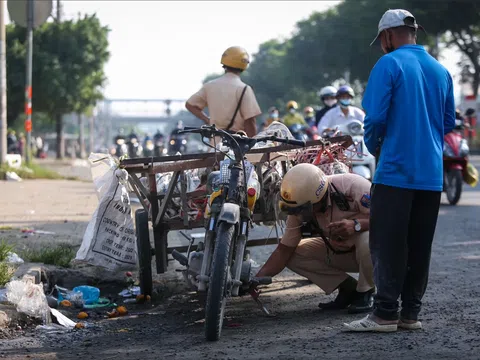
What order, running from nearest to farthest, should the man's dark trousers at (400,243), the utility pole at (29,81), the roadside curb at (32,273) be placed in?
the man's dark trousers at (400,243)
the roadside curb at (32,273)
the utility pole at (29,81)

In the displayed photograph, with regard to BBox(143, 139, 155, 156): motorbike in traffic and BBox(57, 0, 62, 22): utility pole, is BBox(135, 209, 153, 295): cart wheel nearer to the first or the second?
BBox(143, 139, 155, 156): motorbike in traffic

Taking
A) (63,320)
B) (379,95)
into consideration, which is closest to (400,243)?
(379,95)

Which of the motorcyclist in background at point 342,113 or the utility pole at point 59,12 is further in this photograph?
the utility pole at point 59,12

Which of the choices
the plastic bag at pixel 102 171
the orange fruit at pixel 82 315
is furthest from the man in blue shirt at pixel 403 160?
the plastic bag at pixel 102 171

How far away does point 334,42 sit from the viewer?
73.8m

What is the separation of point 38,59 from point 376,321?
3573 cm

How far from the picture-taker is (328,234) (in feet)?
19.6

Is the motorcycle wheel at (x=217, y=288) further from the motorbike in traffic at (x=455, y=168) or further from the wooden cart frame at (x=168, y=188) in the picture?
the motorbike in traffic at (x=455, y=168)

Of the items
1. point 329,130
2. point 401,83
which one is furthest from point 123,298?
point 329,130

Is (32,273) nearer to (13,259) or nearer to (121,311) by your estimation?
(13,259)

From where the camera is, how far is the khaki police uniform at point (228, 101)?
8.25m

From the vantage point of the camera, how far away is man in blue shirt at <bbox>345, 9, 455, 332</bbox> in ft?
16.6

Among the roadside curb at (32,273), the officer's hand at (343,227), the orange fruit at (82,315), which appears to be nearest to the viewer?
the officer's hand at (343,227)

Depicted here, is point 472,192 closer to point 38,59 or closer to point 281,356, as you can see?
point 281,356
